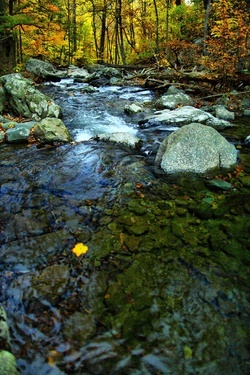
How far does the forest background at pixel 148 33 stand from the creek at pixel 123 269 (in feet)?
21.7

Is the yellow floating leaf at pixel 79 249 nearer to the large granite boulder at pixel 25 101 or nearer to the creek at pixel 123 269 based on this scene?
the creek at pixel 123 269

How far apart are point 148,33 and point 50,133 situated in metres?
18.7

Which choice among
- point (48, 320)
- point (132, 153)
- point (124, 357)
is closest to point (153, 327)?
point (124, 357)

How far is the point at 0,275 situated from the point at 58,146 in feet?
14.0

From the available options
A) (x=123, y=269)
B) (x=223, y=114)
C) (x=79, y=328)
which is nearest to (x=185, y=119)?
(x=223, y=114)

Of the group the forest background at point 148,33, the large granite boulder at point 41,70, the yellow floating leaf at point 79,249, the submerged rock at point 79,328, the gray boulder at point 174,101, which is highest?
the forest background at point 148,33

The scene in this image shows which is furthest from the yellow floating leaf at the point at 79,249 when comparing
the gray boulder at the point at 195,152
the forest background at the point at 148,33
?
the forest background at the point at 148,33

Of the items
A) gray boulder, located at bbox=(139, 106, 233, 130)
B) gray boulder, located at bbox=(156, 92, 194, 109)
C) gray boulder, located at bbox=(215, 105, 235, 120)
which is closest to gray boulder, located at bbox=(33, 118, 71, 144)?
gray boulder, located at bbox=(139, 106, 233, 130)

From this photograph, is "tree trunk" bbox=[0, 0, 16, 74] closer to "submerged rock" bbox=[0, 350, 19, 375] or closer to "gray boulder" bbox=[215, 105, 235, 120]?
"gray boulder" bbox=[215, 105, 235, 120]

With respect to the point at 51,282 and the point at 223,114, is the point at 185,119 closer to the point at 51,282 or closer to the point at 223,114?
the point at 223,114

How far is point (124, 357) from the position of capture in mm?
2322

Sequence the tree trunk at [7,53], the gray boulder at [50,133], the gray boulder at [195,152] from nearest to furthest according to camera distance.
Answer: the gray boulder at [195,152] < the gray boulder at [50,133] < the tree trunk at [7,53]

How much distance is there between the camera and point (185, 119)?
8.48 metres

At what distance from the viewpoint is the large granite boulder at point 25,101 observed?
874cm
